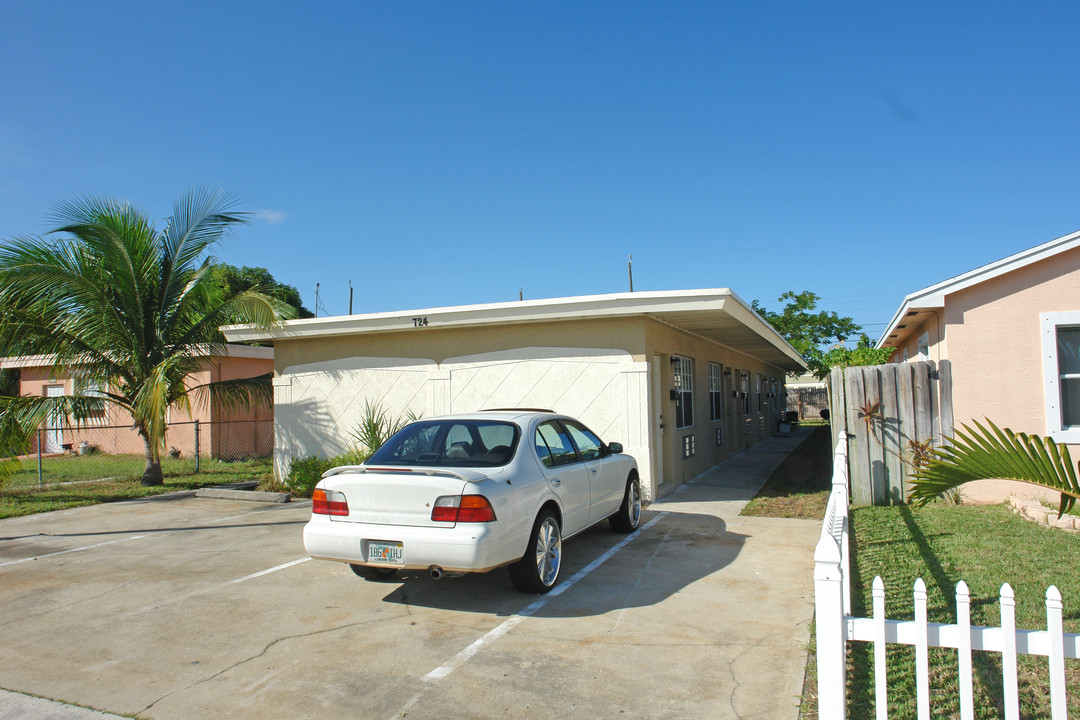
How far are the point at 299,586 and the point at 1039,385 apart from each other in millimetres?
9132

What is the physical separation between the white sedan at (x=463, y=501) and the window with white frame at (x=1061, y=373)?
Answer: 623 centimetres

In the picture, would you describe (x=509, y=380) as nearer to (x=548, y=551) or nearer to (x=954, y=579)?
(x=548, y=551)

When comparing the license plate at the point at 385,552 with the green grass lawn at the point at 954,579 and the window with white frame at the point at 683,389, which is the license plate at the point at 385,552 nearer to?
the green grass lawn at the point at 954,579

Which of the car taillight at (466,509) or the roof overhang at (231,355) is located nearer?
the car taillight at (466,509)

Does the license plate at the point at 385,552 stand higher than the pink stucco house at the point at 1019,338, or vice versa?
the pink stucco house at the point at 1019,338

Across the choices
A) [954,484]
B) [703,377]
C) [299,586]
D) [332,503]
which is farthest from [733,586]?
[703,377]

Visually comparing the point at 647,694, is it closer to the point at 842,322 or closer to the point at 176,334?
the point at 176,334

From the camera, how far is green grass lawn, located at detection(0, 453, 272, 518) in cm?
1179

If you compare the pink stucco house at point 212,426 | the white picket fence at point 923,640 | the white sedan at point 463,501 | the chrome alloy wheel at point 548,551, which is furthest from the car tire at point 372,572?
the pink stucco house at point 212,426

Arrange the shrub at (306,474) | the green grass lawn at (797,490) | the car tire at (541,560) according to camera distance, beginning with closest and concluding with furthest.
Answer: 1. the car tire at (541,560)
2. the green grass lawn at (797,490)
3. the shrub at (306,474)

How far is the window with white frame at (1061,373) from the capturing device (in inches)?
348

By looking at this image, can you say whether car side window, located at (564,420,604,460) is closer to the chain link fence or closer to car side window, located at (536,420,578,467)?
car side window, located at (536,420,578,467)

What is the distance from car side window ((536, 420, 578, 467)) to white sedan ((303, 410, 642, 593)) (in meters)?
0.01

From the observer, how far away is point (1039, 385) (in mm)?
9008
